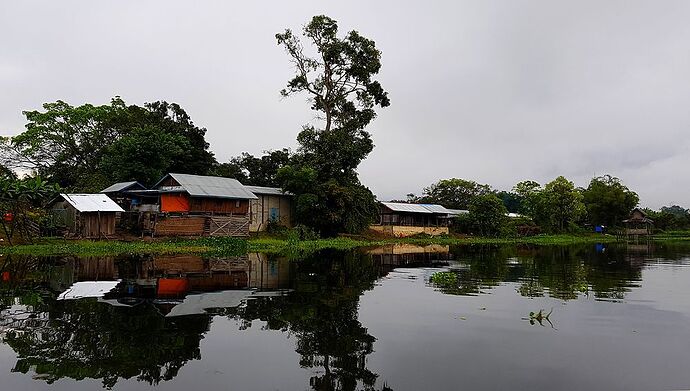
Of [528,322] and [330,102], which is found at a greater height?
[330,102]

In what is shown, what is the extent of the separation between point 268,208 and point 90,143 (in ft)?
69.1

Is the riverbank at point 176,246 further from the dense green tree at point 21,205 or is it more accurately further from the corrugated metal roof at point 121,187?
the corrugated metal roof at point 121,187

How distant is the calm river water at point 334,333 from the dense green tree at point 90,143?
96.7 feet

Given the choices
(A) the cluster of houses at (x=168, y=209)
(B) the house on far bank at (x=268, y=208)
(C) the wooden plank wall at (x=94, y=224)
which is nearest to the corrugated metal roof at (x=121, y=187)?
(A) the cluster of houses at (x=168, y=209)

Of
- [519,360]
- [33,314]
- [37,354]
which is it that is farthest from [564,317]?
[33,314]

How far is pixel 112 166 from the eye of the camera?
44344mm

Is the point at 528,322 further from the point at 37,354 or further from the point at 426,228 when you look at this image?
the point at 426,228

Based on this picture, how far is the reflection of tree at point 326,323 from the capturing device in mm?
7242

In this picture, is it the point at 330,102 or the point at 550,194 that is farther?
the point at 550,194

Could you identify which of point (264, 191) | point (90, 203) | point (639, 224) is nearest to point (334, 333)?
point (90, 203)

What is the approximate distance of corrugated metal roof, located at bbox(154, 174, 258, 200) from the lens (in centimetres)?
3797

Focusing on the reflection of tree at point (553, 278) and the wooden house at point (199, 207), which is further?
the wooden house at point (199, 207)

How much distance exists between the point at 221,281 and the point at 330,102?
33649 mm

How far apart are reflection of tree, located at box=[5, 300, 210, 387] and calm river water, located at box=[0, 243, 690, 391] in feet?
0.12
